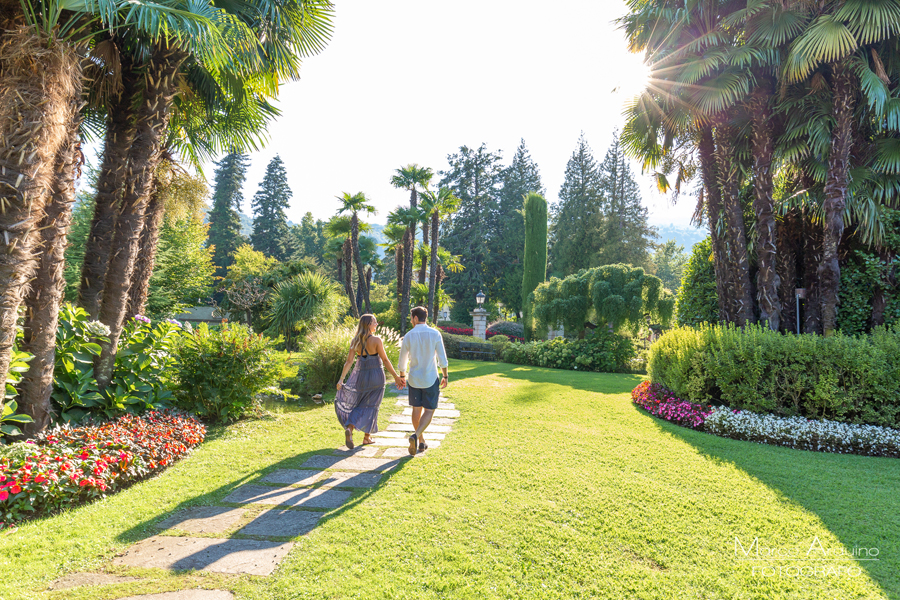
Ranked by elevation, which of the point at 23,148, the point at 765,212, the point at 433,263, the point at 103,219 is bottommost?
the point at 103,219

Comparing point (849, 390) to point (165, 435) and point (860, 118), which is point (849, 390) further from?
point (165, 435)

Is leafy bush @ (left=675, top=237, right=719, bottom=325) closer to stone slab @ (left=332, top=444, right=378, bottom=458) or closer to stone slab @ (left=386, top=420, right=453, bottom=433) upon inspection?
stone slab @ (left=386, top=420, right=453, bottom=433)

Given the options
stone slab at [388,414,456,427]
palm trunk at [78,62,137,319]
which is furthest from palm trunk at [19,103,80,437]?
stone slab at [388,414,456,427]

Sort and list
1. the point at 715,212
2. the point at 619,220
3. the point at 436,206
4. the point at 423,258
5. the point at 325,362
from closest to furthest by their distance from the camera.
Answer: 1. the point at 325,362
2. the point at 715,212
3. the point at 436,206
4. the point at 423,258
5. the point at 619,220

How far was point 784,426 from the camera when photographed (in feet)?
20.1

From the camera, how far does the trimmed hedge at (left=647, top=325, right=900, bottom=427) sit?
6098 mm

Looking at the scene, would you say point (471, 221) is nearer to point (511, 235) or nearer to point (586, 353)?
point (511, 235)

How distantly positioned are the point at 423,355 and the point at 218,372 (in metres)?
3.15

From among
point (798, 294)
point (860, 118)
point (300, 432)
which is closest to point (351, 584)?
point (300, 432)

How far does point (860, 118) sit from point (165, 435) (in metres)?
12.2

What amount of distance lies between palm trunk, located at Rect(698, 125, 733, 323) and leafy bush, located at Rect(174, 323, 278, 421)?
29.6ft

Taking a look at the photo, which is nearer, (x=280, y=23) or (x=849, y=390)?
(x=280, y=23)

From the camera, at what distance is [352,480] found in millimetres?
4086

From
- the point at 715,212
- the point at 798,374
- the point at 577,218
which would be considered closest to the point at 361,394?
the point at 798,374
